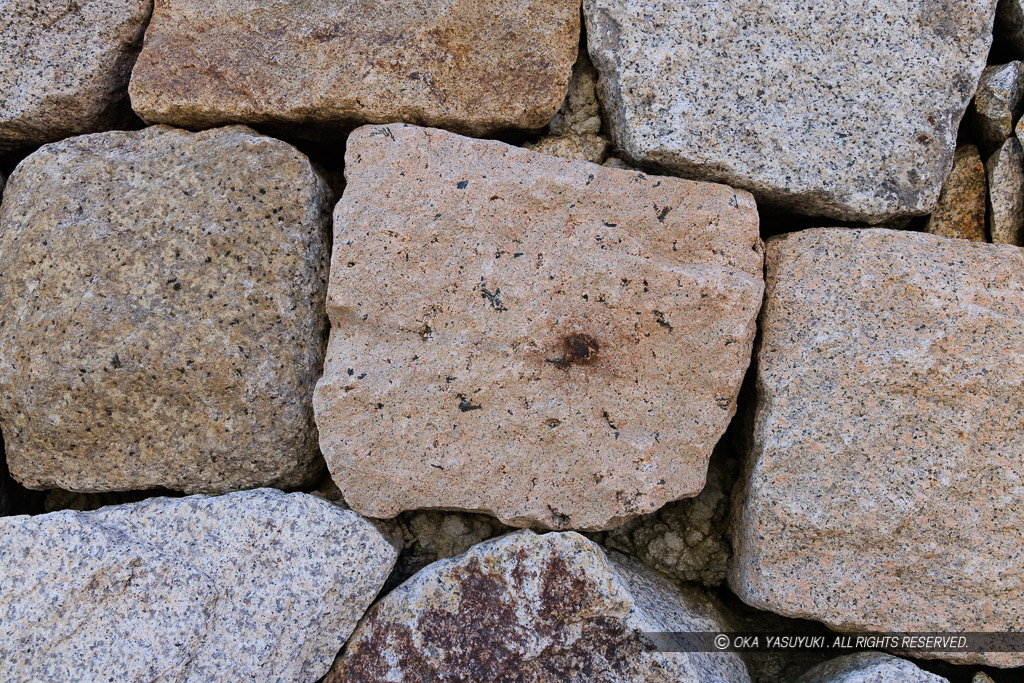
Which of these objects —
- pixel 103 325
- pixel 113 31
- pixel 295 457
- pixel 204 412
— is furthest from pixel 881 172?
pixel 113 31

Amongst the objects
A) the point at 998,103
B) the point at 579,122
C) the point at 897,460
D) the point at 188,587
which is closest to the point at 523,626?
the point at 188,587

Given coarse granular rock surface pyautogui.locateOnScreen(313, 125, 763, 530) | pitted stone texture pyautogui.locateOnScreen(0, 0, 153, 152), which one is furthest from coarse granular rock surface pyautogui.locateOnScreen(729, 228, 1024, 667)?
pitted stone texture pyautogui.locateOnScreen(0, 0, 153, 152)

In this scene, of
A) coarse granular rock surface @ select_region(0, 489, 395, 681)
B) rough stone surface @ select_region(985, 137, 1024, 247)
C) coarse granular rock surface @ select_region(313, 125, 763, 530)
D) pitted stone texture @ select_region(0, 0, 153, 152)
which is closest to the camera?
coarse granular rock surface @ select_region(0, 489, 395, 681)

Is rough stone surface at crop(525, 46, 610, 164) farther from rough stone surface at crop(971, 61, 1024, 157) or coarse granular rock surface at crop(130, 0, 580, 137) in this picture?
rough stone surface at crop(971, 61, 1024, 157)

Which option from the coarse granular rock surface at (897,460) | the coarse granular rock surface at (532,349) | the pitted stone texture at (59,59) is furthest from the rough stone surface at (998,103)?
the pitted stone texture at (59,59)

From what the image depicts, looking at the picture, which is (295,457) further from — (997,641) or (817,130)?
(997,641)

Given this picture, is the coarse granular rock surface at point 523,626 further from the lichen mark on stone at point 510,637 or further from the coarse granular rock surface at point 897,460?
the coarse granular rock surface at point 897,460
